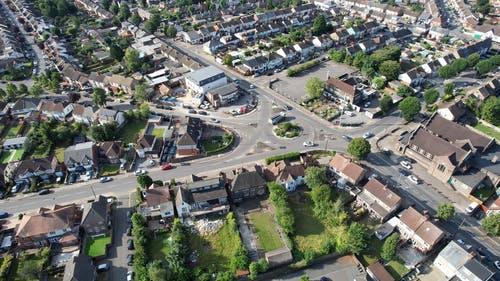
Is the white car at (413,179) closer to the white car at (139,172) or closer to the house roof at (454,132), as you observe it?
the house roof at (454,132)

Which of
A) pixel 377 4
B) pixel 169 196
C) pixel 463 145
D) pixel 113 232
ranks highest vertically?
pixel 377 4

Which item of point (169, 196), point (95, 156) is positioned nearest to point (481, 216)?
point (169, 196)

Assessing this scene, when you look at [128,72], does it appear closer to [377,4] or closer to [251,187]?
[251,187]

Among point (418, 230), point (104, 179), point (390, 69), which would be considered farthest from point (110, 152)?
point (390, 69)

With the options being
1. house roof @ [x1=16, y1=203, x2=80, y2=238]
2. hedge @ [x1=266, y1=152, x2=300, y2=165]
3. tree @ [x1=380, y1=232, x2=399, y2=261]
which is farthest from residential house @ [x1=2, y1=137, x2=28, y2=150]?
tree @ [x1=380, y1=232, x2=399, y2=261]

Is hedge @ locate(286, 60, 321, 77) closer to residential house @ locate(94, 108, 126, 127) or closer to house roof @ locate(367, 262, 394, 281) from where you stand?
residential house @ locate(94, 108, 126, 127)

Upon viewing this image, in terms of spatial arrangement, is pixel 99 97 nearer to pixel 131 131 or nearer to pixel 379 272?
pixel 131 131
